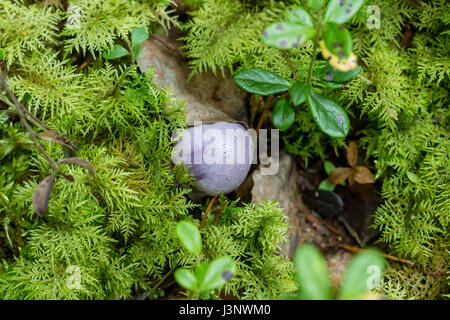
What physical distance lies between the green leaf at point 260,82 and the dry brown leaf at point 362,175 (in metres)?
0.76

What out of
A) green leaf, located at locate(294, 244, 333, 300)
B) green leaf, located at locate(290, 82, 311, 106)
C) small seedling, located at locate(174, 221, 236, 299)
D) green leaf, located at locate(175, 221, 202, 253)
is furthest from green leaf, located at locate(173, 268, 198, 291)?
green leaf, located at locate(290, 82, 311, 106)

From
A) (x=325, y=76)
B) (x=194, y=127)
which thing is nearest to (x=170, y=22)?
(x=194, y=127)

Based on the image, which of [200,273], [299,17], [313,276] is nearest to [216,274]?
[200,273]

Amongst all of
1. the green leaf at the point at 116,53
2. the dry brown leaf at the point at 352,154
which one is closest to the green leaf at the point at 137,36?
the green leaf at the point at 116,53

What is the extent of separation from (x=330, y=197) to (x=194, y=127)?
Answer: 0.93 m

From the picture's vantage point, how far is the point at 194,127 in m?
1.67

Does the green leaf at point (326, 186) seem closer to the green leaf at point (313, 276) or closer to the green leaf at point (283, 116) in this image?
the green leaf at point (283, 116)

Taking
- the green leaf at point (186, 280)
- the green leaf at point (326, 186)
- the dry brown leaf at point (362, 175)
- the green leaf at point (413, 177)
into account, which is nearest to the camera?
the green leaf at point (186, 280)

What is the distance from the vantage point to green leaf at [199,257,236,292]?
3.52ft

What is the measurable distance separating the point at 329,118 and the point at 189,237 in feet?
2.40

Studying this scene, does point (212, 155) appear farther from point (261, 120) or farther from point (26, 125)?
point (26, 125)

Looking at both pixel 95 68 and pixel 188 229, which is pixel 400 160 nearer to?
pixel 188 229

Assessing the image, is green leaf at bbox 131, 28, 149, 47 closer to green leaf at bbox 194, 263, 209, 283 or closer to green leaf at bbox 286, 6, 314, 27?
green leaf at bbox 286, 6, 314, 27

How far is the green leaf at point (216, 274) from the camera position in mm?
1073
